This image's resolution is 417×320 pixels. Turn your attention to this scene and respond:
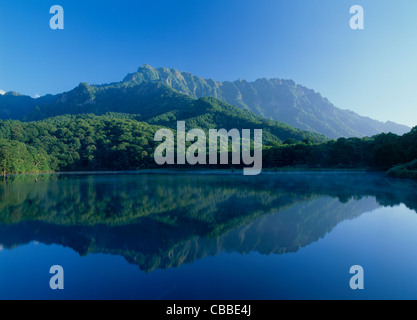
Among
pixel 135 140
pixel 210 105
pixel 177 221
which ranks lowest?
pixel 177 221

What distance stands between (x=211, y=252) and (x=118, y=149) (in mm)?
71973

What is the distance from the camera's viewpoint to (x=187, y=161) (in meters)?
65.4

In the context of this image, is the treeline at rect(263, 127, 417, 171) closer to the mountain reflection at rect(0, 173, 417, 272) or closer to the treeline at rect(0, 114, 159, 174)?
the treeline at rect(0, 114, 159, 174)

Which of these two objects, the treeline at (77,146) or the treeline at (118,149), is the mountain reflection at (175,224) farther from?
the treeline at (77,146)

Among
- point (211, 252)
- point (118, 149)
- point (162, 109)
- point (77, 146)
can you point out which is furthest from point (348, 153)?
point (162, 109)

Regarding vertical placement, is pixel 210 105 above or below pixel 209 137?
above

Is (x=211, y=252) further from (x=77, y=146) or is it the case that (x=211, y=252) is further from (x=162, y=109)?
(x=162, y=109)

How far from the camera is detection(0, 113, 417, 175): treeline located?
48825 millimetres

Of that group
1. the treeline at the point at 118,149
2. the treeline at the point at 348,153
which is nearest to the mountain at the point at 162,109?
the treeline at the point at 118,149

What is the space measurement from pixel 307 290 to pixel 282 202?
932cm

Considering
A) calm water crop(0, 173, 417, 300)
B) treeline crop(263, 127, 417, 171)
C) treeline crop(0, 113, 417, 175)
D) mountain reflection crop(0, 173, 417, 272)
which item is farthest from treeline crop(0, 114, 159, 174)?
calm water crop(0, 173, 417, 300)

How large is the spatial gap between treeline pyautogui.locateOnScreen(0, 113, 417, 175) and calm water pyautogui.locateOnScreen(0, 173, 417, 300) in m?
40.1
